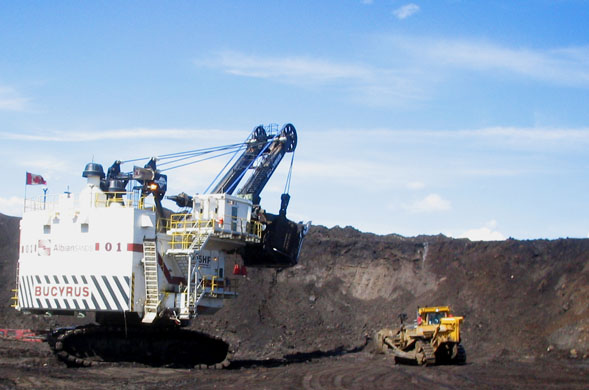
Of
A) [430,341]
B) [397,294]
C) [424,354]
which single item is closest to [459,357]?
[430,341]

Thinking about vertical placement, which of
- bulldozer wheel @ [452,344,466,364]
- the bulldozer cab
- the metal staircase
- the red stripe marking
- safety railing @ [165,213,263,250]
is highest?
safety railing @ [165,213,263,250]

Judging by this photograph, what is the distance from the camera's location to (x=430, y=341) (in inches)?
982

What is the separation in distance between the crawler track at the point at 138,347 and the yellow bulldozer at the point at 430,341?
22.3ft

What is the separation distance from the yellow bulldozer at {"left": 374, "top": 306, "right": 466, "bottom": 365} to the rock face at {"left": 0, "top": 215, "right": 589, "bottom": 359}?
215 inches

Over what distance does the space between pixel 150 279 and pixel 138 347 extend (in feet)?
9.88

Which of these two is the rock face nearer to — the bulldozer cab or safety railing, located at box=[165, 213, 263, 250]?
the bulldozer cab

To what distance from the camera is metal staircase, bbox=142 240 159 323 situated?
74.7 ft

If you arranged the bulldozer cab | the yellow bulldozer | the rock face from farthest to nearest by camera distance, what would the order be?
the rock face < the bulldozer cab < the yellow bulldozer

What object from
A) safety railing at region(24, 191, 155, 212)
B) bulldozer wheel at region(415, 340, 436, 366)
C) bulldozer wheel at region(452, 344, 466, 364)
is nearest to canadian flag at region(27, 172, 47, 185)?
safety railing at region(24, 191, 155, 212)

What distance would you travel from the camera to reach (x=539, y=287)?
35.7 metres

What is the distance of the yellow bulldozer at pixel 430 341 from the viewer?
24516 mm

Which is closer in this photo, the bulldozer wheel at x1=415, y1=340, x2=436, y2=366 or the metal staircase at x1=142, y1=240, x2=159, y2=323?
the metal staircase at x1=142, y1=240, x2=159, y2=323

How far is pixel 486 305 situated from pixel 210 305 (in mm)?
17794

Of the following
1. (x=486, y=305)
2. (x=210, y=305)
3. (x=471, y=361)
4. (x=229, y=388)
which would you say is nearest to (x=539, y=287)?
(x=486, y=305)
